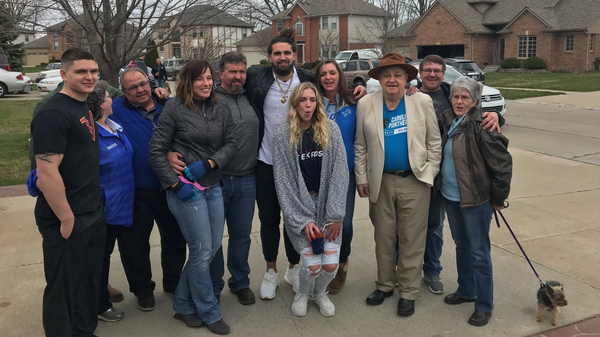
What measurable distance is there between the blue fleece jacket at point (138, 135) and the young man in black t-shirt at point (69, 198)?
0.45m

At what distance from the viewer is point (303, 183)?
3475 mm

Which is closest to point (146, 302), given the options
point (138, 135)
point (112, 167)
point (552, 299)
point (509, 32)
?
point (112, 167)

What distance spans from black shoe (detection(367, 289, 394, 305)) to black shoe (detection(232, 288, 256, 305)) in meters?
0.92

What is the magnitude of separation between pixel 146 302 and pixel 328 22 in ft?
159

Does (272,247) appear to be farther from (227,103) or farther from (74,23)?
(74,23)

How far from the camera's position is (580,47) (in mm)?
35688

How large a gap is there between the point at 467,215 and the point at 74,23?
212 inches

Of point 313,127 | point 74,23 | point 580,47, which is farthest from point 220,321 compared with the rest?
point 580,47

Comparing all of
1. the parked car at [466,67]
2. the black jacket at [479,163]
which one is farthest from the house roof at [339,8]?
the black jacket at [479,163]

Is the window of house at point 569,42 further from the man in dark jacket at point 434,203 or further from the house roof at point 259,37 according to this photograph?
the man in dark jacket at point 434,203

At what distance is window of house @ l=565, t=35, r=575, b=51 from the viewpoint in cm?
3651

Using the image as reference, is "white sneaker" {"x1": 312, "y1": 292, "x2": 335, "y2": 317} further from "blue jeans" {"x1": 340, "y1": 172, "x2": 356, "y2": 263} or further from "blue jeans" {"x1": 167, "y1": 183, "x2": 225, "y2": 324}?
"blue jeans" {"x1": 167, "y1": 183, "x2": 225, "y2": 324}

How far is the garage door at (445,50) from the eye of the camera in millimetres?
42438

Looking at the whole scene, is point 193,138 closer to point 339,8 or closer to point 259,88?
point 259,88
